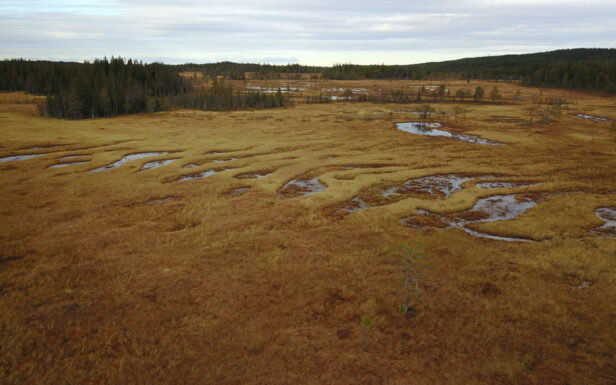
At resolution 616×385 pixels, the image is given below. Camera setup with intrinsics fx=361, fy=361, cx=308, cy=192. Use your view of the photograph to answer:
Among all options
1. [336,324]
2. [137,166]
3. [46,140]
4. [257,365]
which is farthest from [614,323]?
[46,140]

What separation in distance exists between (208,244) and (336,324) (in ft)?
35.3

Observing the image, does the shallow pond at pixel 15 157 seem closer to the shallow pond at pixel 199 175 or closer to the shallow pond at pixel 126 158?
the shallow pond at pixel 126 158

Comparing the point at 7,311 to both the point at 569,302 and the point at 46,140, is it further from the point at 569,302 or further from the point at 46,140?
the point at 46,140

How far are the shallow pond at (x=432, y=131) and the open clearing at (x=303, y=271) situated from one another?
1835cm

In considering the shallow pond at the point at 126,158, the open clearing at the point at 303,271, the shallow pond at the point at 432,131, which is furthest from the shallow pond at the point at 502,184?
the shallow pond at the point at 126,158

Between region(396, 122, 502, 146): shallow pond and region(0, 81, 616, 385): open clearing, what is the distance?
1835cm

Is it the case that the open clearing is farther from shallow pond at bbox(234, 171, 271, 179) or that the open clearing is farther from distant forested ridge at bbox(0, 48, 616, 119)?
distant forested ridge at bbox(0, 48, 616, 119)

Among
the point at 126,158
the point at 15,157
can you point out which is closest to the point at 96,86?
the point at 15,157

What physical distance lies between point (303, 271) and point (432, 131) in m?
60.3

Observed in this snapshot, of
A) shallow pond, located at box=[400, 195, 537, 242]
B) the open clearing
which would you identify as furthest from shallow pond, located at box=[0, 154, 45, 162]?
shallow pond, located at box=[400, 195, 537, 242]

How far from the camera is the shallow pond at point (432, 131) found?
2439 inches

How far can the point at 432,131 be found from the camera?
72.0 m

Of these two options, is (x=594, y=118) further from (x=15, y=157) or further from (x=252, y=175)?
(x=15, y=157)

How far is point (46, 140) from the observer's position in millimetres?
56188
